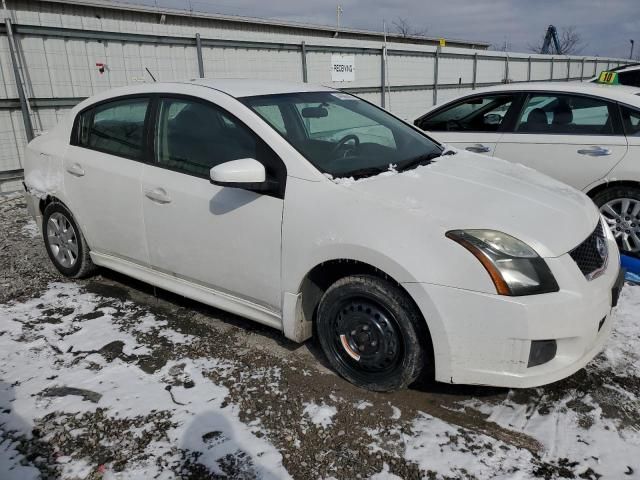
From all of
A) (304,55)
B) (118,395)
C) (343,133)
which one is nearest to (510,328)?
(343,133)

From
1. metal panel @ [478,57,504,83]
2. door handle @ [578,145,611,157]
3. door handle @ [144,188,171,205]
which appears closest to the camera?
door handle @ [144,188,171,205]

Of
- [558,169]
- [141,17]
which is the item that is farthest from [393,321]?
[141,17]

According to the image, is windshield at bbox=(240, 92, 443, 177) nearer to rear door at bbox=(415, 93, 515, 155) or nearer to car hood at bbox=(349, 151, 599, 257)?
car hood at bbox=(349, 151, 599, 257)

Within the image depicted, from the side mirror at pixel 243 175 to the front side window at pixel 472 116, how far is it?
311 centimetres

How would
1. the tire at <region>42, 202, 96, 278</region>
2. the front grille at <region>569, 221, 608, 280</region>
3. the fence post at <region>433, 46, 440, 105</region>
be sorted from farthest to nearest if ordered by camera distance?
the fence post at <region>433, 46, 440, 105</region> → the tire at <region>42, 202, 96, 278</region> → the front grille at <region>569, 221, 608, 280</region>

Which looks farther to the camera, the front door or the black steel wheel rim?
the front door

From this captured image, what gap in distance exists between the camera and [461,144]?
5.11m

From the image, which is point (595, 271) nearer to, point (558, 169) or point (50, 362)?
point (558, 169)

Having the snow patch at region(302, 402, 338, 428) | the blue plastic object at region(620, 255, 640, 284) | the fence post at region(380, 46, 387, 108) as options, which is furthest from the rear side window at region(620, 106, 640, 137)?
the fence post at region(380, 46, 387, 108)

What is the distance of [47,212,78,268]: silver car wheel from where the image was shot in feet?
13.7

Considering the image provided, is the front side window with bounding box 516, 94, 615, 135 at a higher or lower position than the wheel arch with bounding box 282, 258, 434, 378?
higher

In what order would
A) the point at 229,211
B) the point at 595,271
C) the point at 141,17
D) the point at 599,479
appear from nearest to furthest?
the point at 599,479, the point at 595,271, the point at 229,211, the point at 141,17

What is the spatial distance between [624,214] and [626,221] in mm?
62

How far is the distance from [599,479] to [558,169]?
3188mm
